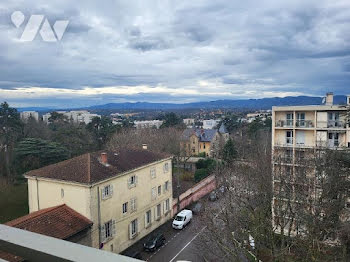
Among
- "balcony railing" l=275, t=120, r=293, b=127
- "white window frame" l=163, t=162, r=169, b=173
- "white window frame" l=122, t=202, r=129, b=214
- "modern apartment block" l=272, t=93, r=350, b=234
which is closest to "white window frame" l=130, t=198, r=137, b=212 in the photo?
"white window frame" l=122, t=202, r=129, b=214

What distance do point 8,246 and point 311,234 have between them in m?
11.2

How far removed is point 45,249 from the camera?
143 cm

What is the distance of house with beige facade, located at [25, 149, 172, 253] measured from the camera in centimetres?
1628

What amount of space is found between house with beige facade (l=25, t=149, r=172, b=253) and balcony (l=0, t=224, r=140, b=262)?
581 inches

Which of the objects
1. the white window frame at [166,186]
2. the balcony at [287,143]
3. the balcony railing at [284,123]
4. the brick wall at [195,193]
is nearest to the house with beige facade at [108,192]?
the white window frame at [166,186]

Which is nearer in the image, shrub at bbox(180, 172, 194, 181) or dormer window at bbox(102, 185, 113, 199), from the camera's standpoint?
dormer window at bbox(102, 185, 113, 199)

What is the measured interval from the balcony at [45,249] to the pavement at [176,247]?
14.8m

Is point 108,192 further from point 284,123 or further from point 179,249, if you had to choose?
point 284,123

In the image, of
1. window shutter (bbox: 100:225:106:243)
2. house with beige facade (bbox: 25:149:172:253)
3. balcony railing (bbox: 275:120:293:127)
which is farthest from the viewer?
balcony railing (bbox: 275:120:293:127)

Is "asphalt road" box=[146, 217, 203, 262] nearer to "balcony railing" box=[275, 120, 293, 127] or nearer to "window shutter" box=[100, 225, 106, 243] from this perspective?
"window shutter" box=[100, 225, 106, 243]

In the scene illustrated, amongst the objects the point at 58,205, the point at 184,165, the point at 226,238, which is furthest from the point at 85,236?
the point at 184,165

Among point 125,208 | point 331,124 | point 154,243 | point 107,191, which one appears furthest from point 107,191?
point 331,124

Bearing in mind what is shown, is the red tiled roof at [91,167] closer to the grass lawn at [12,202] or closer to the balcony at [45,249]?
the grass lawn at [12,202]

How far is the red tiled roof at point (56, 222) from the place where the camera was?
13.8 meters
